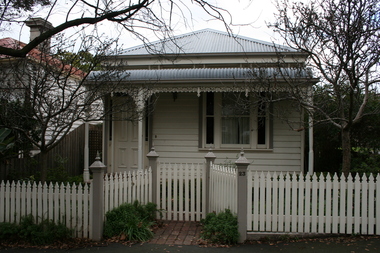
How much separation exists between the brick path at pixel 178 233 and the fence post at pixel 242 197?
828mm

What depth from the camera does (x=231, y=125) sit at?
11750 millimetres

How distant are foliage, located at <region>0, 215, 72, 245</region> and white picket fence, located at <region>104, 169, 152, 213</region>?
2.68 feet

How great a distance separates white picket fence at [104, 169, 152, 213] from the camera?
639 cm

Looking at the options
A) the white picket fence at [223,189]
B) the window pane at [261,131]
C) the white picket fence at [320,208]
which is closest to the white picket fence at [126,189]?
the white picket fence at [223,189]

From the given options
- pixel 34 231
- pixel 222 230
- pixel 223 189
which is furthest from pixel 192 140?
pixel 34 231

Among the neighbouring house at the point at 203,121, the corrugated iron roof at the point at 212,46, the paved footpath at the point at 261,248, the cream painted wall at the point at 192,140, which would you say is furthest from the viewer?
the corrugated iron roof at the point at 212,46

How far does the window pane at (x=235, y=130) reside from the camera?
11.7 meters

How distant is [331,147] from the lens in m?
11.9

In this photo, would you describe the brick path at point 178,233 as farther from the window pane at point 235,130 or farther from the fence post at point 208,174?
the window pane at point 235,130

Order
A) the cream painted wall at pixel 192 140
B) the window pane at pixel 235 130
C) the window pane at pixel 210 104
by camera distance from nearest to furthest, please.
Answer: the cream painted wall at pixel 192 140
the window pane at pixel 235 130
the window pane at pixel 210 104

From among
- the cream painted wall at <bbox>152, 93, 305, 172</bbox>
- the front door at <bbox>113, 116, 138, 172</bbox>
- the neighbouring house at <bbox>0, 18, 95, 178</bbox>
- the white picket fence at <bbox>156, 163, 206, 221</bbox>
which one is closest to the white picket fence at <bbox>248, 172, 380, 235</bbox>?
the white picket fence at <bbox>156, 163, 206, 221</bbox>

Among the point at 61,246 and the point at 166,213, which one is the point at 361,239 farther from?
the point at 61,246

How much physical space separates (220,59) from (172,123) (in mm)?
2813

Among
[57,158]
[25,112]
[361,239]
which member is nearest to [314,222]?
[361,239]
